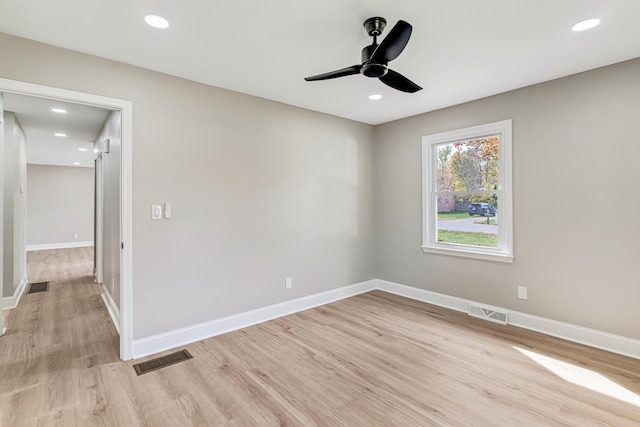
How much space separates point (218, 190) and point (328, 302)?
2.12 metres

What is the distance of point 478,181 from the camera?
375cm

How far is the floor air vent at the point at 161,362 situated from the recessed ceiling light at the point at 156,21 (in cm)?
260

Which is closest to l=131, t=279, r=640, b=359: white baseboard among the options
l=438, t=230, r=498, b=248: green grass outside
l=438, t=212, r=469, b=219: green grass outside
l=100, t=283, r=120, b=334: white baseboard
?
l=438, t=230, r=498, b=248: green grass outside

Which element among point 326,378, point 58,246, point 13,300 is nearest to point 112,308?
point 13,300

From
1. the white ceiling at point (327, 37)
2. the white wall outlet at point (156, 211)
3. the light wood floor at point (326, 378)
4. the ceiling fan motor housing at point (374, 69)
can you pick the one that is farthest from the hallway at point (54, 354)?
the ceiling fan motor housing at point (374, 69)

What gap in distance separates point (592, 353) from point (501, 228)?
1.37 meters

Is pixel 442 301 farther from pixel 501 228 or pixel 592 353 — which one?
pixel 592 353

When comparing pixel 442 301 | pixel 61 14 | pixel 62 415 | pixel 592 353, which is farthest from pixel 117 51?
pixel 592 353

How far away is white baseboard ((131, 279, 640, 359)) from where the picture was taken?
273 centimetres

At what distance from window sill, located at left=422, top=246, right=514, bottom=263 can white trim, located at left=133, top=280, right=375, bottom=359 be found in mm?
1237

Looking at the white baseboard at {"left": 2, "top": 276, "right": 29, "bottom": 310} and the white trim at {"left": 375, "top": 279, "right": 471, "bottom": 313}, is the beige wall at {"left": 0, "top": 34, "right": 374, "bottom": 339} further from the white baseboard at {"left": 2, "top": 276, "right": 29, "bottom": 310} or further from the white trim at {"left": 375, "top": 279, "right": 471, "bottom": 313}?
the white baseboard at {"left": 2, "top": 276, "right": 29, "bottom": 310}

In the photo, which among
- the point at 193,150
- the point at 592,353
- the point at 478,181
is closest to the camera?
the point at 592,353

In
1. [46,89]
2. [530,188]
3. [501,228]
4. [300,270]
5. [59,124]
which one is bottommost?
[300,270]

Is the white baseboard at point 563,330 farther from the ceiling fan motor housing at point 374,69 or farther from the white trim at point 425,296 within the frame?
the ceiling fan motor housing at point 374,69
